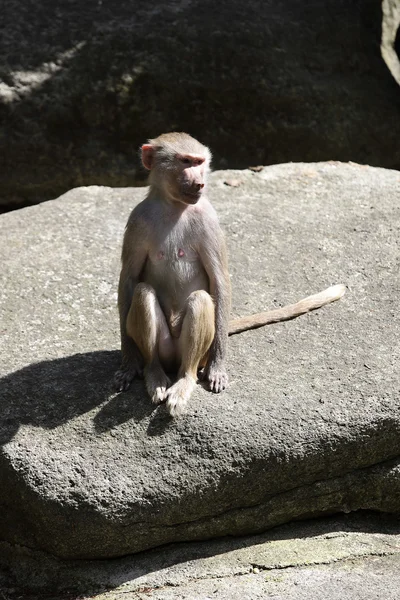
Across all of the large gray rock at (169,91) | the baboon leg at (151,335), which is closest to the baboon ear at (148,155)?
the baboon leg at (151,335)

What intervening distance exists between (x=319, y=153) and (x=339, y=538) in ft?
16.2

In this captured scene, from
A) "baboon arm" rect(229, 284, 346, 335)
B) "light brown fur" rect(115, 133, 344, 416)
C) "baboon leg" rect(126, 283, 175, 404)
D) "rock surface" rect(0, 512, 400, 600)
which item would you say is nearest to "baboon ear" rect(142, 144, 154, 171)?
"light brown fur" rect(115, 133, 344, 416)

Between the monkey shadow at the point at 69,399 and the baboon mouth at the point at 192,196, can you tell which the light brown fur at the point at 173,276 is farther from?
the monkey shadow at the point at 69,399

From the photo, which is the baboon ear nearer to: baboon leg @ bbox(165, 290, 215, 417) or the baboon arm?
baboon leg @ bbox(165, 290, 215, 417)

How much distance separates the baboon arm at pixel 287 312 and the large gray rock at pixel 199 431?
0.06 metres

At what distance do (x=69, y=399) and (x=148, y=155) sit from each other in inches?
58.5

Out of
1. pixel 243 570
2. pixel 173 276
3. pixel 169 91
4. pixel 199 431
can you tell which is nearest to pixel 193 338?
pixel 173 276

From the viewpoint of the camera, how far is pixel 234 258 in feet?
21.4

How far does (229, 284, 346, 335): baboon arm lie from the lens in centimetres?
560

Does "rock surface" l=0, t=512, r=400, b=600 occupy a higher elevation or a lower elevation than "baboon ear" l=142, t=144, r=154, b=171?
lower

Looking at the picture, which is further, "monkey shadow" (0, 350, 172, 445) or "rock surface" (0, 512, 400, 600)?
"monkey shadow" (0, 350, 172, 445)

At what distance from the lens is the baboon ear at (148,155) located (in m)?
5.14

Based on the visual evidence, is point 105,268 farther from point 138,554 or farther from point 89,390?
point 138,554

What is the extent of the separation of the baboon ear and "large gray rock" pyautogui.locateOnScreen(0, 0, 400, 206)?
352 centimetres
